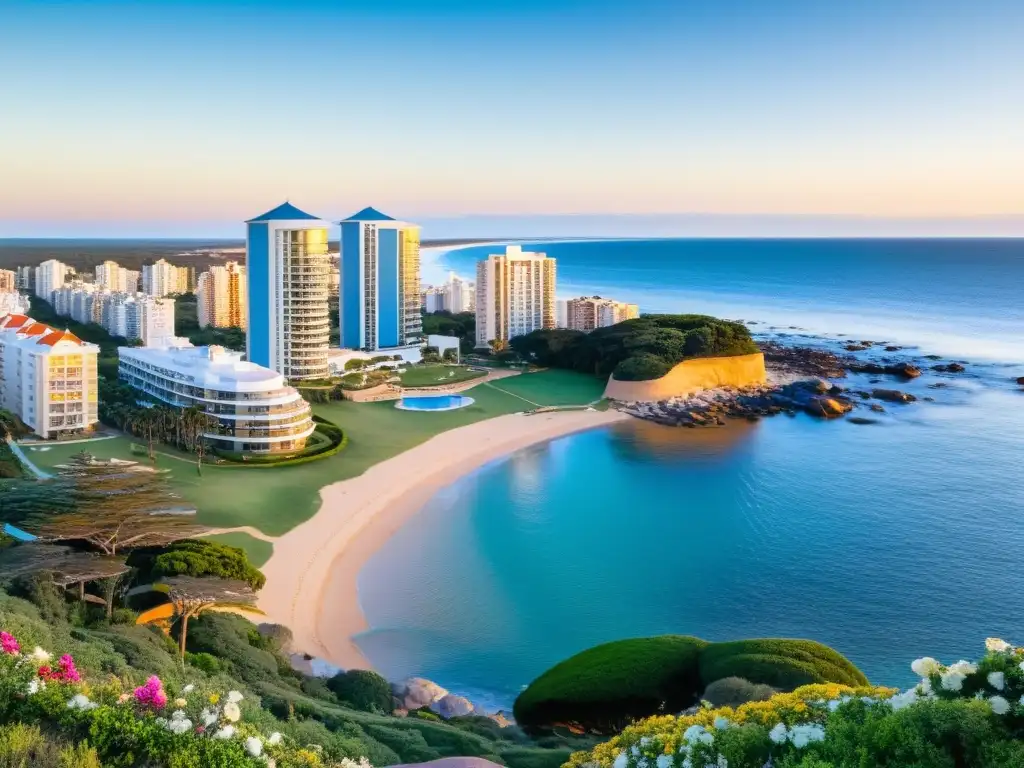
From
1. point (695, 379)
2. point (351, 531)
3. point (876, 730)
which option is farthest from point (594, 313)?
point (876, 730)

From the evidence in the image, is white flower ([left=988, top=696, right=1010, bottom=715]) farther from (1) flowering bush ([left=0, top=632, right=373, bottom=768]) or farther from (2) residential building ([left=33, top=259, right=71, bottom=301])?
(2) residential building ([left=33, top=259, right=71, bottom=301])

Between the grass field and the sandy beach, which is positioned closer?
the sandy beach

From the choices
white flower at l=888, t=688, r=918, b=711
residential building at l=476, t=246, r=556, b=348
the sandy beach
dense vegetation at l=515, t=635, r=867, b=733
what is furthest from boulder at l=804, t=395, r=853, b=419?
white flower at l=888, t=688, r=918, b=711

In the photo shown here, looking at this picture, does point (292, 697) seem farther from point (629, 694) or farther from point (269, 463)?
point (269, 463)

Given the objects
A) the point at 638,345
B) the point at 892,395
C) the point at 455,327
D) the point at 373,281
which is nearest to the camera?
the point at 892,395

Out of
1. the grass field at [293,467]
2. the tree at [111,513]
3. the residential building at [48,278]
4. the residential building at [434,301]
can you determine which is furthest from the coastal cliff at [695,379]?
the residential building at [48,278]

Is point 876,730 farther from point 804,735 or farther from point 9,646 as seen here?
point 9,646

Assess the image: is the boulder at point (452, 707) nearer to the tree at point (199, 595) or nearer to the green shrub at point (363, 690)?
the green shrub at point (363, 690)
